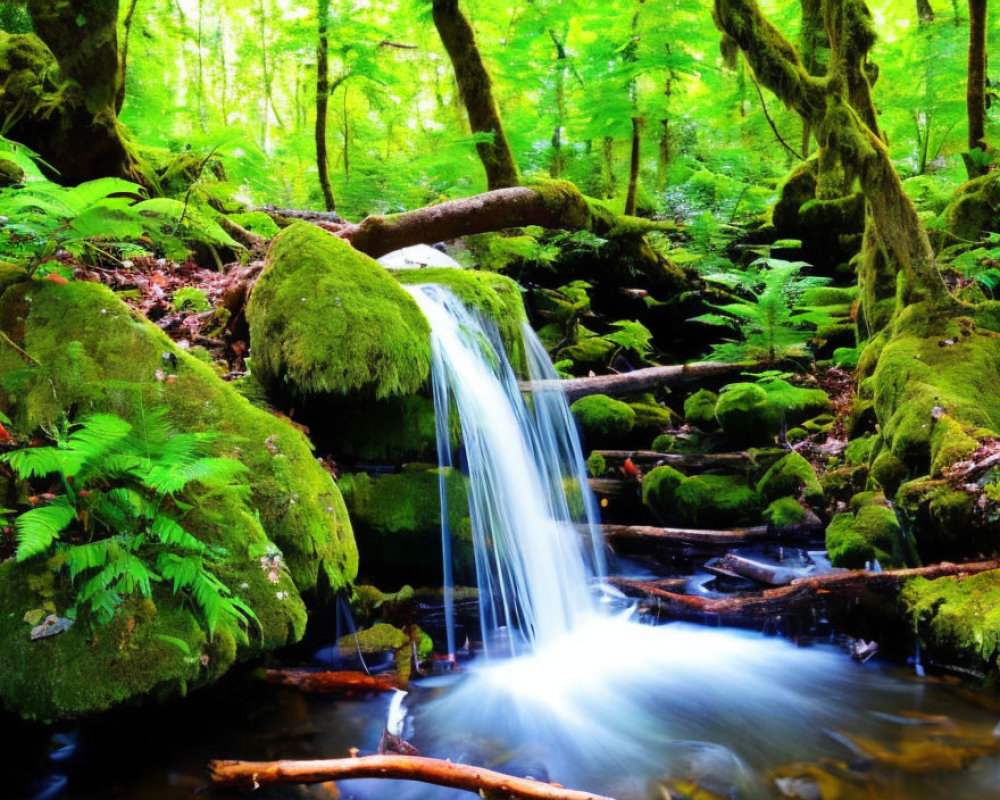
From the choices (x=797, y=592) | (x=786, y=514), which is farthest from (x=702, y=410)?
(x=797, y=592)

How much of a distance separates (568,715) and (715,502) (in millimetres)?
3102

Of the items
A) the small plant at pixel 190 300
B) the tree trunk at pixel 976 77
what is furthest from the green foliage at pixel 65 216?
the tree trunk at pixel 976 77

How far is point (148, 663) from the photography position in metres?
2.57

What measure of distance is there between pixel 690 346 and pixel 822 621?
6.39 m

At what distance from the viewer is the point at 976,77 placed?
740 cm

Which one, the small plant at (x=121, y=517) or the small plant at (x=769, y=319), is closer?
the small plant at (x=121, y=517)

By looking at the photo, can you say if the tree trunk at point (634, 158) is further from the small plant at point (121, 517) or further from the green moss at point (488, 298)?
the small plant at point (121, 517)

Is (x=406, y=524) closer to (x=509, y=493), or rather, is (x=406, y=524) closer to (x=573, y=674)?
(x=509, y=493)

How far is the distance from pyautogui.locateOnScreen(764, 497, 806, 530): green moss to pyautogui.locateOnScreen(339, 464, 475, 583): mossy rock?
2.95 meters

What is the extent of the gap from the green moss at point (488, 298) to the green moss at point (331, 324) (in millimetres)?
1301

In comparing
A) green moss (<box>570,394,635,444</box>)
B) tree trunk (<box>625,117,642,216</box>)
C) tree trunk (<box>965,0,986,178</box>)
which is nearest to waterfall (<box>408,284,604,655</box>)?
green moss (<box>570,394,635,444</box>)

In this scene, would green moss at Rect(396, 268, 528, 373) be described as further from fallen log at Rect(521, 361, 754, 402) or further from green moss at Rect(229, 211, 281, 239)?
green moss at Rect(229, 211, 281, 239)

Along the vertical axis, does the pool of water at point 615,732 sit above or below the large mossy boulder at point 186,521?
below

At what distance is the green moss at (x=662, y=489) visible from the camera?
653 cm
